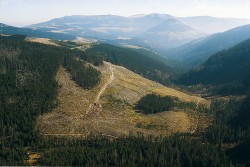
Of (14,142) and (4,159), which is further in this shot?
(14,142)

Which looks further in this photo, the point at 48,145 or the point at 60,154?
the point at 48,145

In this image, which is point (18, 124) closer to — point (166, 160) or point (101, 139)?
point (101, 139)

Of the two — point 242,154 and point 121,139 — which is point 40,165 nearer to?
point 121,139

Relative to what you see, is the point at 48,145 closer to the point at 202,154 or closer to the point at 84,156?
the point at 84,156

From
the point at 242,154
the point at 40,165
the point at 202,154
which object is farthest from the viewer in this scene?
the point at 242,154

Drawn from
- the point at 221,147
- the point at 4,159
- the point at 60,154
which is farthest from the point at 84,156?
the point at 221,147

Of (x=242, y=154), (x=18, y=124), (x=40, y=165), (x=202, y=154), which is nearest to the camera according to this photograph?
(x=40, y=165)

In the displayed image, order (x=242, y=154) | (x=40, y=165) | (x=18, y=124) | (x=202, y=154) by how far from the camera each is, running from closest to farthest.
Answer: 1. (x=40, y=165)
2. (x=202, y=154)
3. (x=242, y=154)
4. (x=18, y=124)

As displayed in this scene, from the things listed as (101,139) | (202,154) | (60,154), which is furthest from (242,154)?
(60,154)
